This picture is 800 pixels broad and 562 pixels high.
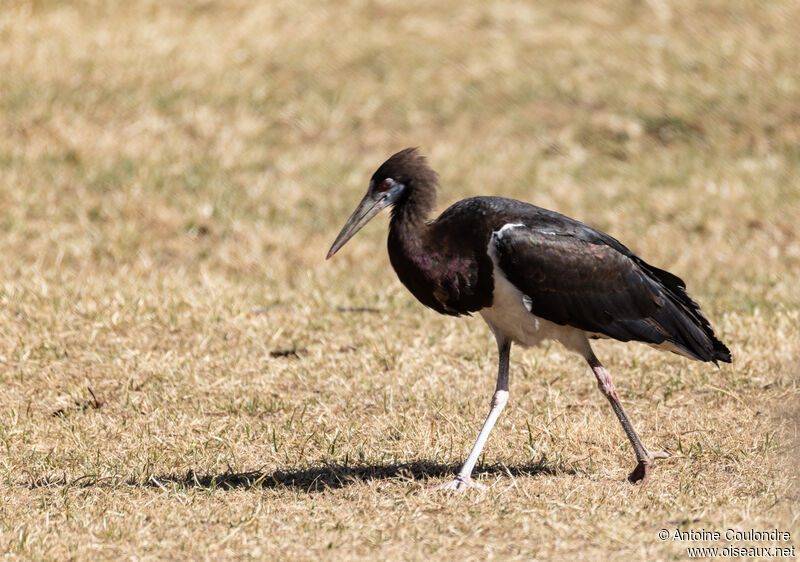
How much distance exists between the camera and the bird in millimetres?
5016

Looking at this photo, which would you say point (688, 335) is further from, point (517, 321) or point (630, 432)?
point (517, 321)

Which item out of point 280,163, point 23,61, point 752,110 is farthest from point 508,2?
point 23,61

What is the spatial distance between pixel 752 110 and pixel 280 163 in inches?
193

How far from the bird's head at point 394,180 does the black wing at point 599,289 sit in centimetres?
54

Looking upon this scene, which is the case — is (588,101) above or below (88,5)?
below

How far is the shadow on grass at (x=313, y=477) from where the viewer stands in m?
5.04

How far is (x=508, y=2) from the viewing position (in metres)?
14.0

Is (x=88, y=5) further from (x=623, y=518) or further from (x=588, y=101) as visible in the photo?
(x=623, y=518)

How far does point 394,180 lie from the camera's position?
535cm

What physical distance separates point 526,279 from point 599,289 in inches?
16.4

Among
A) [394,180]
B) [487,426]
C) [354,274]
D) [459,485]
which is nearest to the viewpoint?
[459,485]

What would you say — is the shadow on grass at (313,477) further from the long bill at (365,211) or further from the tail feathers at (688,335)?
the long bill at (365,211)

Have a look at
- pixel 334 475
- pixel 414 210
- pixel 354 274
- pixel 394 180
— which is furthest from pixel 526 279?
pixel 354 274

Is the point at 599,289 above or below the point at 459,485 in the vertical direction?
above
